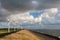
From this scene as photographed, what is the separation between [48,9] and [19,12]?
1132 mm

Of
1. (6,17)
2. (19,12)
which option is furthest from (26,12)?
(6,17)

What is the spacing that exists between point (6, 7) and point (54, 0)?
1.88m

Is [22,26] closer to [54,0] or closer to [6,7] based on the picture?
[6,7]

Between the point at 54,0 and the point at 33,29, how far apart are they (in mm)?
1392

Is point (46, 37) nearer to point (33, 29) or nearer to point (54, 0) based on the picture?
point (33, 29)

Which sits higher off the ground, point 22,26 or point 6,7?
point 6,7

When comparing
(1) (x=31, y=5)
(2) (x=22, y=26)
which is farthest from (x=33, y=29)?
(1) (x=31, y=5)

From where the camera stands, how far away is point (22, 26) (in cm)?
789

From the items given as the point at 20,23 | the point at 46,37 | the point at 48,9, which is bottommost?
the point at 46,37

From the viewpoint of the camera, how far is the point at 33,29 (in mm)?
7887

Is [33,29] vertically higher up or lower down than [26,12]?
lower down

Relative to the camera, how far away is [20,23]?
7.93 metres

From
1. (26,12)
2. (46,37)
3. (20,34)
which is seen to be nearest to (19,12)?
(26,12)

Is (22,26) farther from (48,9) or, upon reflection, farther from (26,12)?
(48,9)
